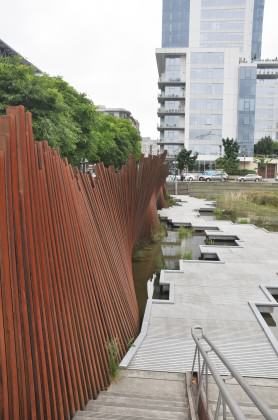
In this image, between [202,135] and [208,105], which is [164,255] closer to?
[202,135]

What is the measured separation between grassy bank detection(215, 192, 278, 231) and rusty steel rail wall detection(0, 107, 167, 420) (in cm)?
1393

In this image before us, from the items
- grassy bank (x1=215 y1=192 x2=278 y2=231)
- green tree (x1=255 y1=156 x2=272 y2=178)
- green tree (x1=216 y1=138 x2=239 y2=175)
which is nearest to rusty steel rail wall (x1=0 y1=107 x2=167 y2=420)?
grassy bank (x1=215 y1=192 x2=278 y2=231)

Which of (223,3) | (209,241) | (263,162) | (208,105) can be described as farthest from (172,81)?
(209,241)

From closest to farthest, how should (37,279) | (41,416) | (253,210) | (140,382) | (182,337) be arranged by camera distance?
(41,416), (37,279), (140,382), (182,337), (253,210)

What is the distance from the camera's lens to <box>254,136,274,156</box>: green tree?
61.3m

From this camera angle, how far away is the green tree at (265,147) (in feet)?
201

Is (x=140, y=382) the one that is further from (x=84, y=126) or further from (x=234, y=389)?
(x=84, y=126)

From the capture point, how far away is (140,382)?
13.7 feet

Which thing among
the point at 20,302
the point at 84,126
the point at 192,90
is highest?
the point at 192,90

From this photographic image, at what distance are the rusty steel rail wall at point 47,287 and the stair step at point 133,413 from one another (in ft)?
0.46

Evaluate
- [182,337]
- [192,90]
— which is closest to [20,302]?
[182,337]

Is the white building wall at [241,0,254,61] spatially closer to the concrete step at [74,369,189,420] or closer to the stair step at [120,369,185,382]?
the stair step at [120,369,185,382]

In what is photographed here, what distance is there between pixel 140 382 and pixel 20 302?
6.80ft

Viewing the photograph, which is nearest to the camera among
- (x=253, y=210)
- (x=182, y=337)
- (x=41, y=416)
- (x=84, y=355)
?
(x=41, y=416)
